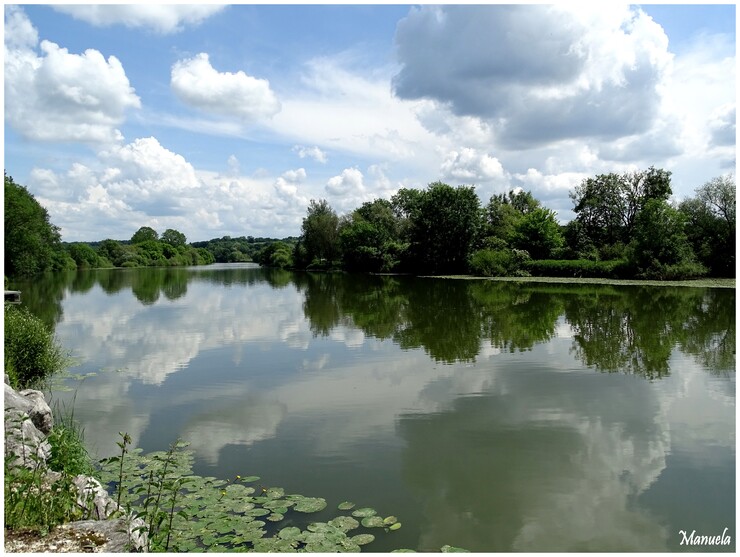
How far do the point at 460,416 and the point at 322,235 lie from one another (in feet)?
246

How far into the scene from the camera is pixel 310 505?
6445 millimetres

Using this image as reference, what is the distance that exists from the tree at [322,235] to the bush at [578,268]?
121ft

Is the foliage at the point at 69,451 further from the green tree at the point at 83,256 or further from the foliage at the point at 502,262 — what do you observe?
the green tree at the point at 83,256

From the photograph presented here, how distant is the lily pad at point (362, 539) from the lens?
5621 mm

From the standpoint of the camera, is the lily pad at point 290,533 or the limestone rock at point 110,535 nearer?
the limestone rock at point 110,535

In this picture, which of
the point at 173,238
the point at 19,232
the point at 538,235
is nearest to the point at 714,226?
the point at 538,235

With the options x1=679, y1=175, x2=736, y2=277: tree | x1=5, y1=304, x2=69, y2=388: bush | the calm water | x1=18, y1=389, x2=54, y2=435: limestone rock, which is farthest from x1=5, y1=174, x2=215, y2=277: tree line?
x1=679, y1=175, x2=736, y2=277: tree

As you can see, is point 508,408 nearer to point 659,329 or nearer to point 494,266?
point 659,329

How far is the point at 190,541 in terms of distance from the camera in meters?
5.54

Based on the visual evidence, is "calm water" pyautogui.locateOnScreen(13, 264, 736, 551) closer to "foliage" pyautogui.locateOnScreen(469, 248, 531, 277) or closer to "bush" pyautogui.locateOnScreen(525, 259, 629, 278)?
"bush" pyautogui.locateOnScreen(525, 259, 629, 278)

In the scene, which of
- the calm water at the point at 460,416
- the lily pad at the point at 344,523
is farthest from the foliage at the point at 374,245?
the lily pad at the point at 344,523

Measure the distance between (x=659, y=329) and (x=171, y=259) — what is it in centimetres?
12610

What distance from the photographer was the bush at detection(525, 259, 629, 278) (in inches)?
1779

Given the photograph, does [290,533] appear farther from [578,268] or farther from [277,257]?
[277,257]
